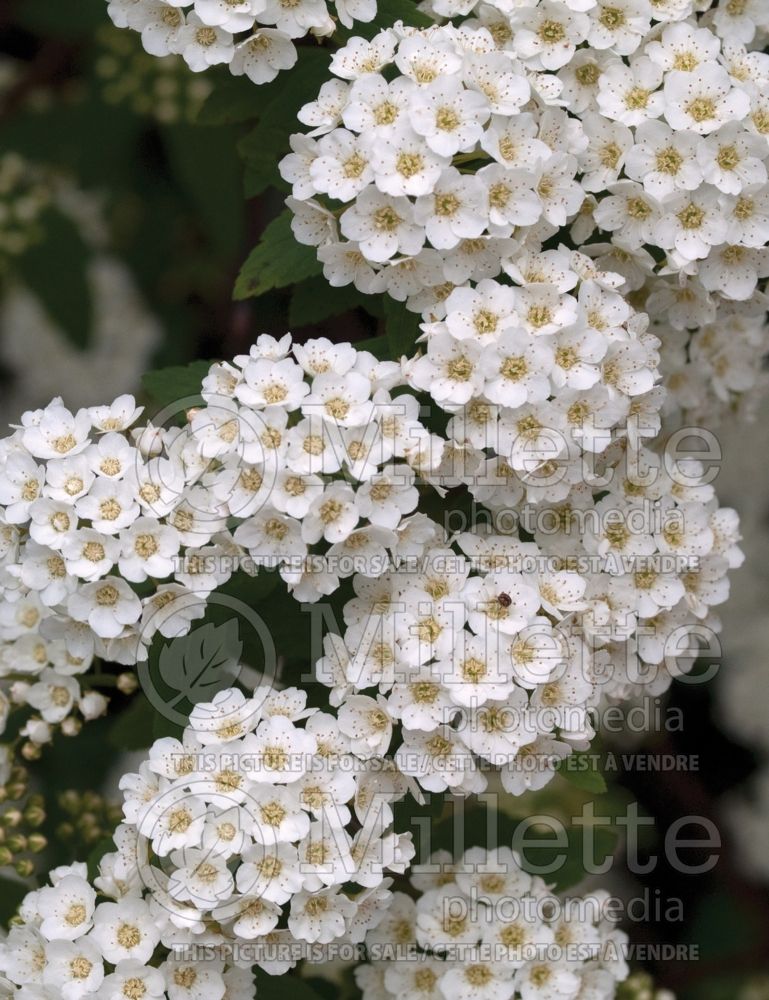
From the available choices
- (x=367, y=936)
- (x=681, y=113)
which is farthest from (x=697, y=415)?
(x=367, y=936)

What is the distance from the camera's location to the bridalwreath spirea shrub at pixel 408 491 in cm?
313

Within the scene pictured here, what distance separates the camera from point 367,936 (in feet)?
12.5

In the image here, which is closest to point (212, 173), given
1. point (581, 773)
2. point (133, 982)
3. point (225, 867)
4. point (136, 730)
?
point (136, 730)

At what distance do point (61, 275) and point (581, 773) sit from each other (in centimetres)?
356

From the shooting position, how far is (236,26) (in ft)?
10.9

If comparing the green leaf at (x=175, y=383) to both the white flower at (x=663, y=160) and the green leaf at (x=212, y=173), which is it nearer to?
the white flower at (x=663, y=160)

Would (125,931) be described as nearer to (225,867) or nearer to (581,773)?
(225,867)

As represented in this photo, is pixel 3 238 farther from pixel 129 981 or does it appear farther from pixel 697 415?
pixel 129 981

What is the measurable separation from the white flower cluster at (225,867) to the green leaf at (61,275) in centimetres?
308

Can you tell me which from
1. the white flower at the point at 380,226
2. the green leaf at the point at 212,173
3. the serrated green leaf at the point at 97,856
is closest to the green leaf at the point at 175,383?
the white flower at the point at 380,226

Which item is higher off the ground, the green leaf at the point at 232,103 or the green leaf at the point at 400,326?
the green leaf at the point at 232,103

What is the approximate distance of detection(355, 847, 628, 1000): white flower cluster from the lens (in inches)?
140

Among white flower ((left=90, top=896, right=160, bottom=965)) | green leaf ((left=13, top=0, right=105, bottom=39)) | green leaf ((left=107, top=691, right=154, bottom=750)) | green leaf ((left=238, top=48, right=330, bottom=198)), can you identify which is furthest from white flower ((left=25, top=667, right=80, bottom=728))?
green leaf ((left=13, top=0, right=105, bottom=39))

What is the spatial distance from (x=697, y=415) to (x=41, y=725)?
7.67ft
